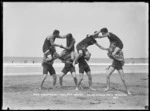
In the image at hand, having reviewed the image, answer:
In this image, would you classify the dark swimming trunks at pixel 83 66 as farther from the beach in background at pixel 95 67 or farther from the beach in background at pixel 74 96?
the beach in background at pixel 95 67

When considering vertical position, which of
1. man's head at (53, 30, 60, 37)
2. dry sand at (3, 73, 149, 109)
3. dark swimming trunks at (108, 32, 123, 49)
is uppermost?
man's head at (53, 30, 60, 37)

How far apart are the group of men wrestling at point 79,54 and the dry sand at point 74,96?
339mm

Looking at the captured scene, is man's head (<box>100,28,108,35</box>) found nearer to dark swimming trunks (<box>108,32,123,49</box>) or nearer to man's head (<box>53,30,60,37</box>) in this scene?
Answer: dark swimming trunks (<box>108,32,123,49</box>)

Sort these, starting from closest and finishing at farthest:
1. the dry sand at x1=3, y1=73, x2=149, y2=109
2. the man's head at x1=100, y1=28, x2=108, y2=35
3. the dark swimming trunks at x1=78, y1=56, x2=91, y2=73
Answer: the dry sand at x1=3, y1=73, x2=149, y2=109 < the man's head at x1=100, y1=28, x2=108, y2=35 < the dark swimming trunks at x1=78, y1=56, x2=91, y2=73

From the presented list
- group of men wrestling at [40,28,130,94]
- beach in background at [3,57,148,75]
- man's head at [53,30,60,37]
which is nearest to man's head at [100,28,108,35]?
group of men wrestling at [40,28,130,94]

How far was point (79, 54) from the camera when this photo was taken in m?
8.70

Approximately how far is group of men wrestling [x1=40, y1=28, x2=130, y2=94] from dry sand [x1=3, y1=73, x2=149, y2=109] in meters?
0.34

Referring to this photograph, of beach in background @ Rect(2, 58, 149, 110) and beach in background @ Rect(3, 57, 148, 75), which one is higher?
beach in background @ Rect(3, 57, 148, 75)

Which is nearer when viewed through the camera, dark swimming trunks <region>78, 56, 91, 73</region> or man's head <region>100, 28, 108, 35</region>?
man's head <region>100, 28, 108, 35</region>

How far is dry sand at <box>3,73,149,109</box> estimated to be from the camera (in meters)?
7.65

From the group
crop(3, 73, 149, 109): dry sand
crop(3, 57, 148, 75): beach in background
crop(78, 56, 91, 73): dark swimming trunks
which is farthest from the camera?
crop(3, 57, 148, 75): beach in background

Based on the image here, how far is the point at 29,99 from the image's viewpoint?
A: 7.97 metres

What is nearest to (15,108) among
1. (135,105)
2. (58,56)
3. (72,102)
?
(72,102)

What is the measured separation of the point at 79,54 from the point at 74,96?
1527mm
